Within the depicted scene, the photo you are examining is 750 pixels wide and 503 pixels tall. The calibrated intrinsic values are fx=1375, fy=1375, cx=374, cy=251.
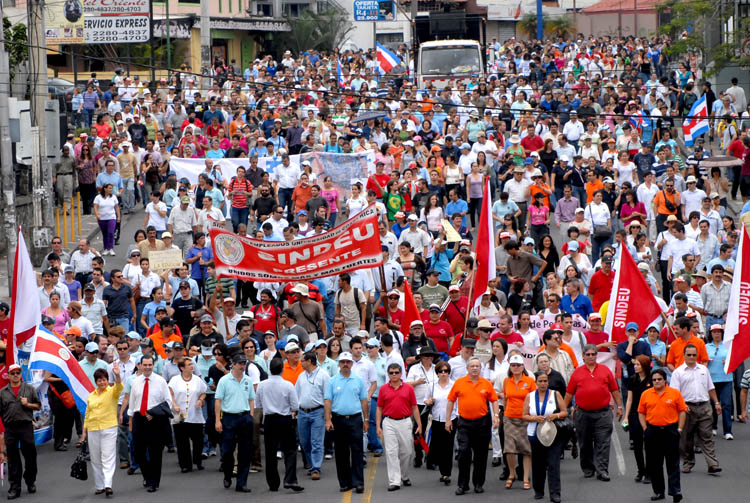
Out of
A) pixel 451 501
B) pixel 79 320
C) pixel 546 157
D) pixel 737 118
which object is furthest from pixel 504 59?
pixel 451 501

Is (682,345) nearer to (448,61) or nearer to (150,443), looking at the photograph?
(150,443)

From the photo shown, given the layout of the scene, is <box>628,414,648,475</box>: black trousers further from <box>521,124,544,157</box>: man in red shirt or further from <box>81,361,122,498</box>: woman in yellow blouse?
<box>521,124,544,157</box>: man in red shirt

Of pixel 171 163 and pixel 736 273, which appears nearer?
pixel 736 273

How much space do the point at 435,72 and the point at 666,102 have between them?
10016 millimetres

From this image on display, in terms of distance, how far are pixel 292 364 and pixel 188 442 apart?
1.40 metres

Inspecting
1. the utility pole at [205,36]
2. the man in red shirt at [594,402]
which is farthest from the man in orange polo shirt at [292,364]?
the utility pole at [205,36]

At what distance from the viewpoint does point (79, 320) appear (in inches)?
680

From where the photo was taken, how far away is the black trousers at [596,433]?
45.6 ft

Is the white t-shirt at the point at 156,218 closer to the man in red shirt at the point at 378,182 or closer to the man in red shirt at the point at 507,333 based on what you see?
the man in red shirt at the point at 378,182

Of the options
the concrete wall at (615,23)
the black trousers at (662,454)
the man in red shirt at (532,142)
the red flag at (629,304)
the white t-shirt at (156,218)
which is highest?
the concrete wall at (615,23)

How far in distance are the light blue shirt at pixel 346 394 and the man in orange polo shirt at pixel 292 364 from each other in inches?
23.8

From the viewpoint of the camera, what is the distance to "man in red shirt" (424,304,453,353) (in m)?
16.2

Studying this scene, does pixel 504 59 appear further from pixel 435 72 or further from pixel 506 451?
pixel 506 451

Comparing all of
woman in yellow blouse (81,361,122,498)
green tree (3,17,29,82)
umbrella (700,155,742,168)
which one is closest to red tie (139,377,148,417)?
woman in yellow blouse (81,361,122,498)
